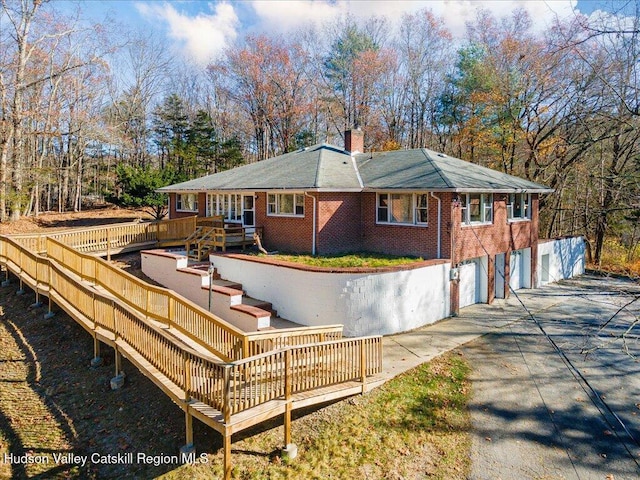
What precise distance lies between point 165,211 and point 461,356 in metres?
27.3

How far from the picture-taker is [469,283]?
15.5m

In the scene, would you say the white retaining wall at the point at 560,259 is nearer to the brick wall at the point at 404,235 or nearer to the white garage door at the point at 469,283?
the white garage door at the point at 469,283

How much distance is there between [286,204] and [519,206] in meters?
9.88

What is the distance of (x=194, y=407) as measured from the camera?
6.95 m

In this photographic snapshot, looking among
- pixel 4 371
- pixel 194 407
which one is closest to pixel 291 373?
pixel 194 407

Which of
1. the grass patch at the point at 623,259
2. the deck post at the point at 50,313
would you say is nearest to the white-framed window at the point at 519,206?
the grass patch at the point at 623,259

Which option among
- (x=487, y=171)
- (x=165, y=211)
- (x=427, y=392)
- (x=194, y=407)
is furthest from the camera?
(x=165, y=211)

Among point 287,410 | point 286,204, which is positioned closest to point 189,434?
point 287,410

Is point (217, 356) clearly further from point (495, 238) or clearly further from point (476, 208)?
point (495, 238)

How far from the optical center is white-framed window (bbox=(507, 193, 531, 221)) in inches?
689

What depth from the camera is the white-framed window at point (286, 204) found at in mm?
Result: 16172

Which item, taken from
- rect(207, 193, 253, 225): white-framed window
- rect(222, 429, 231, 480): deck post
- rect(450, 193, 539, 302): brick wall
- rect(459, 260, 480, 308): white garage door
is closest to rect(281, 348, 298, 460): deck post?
rect(222, 429, 231, 480): deck post

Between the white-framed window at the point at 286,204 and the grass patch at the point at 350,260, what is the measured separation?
79.2 inches

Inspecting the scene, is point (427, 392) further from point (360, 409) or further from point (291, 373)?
point (291, 373)
